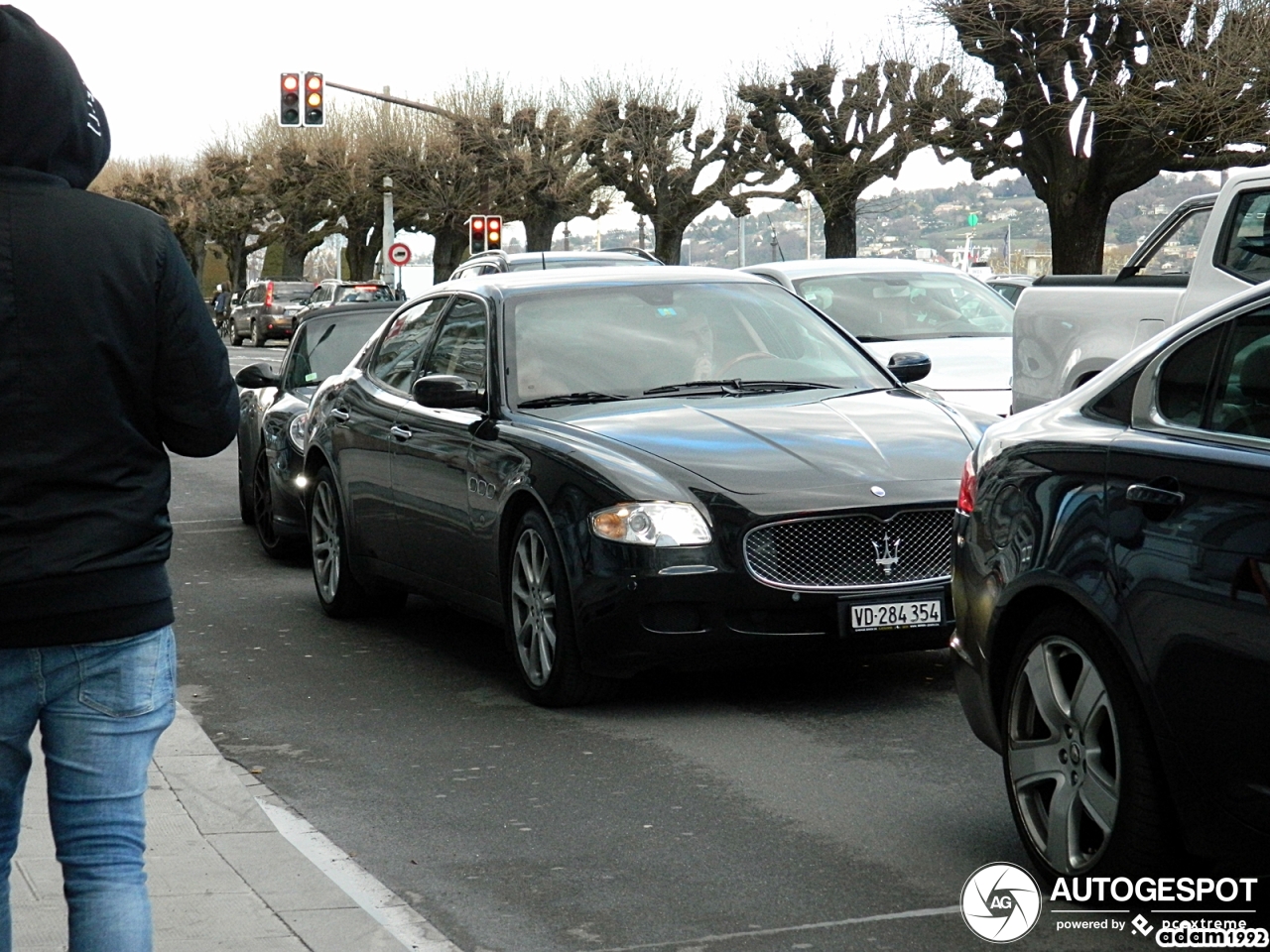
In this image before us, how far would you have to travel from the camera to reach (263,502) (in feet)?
40.4

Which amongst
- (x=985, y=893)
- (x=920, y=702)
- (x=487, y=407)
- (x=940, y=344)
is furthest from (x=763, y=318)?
(x=940, y=344)

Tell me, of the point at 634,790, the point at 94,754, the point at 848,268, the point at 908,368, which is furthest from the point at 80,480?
the point at 848,268

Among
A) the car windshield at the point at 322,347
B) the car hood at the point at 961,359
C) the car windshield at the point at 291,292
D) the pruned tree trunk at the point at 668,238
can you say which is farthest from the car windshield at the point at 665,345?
the car windshield at the point at 291,292

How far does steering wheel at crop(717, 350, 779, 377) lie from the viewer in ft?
26.9

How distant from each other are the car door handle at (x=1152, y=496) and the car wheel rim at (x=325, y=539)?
5.84 meters

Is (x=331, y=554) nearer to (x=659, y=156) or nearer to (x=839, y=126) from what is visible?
(x=839, y=126)

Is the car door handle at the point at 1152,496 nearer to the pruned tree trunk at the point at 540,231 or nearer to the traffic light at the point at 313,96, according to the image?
the traffic light at the point at 313,96

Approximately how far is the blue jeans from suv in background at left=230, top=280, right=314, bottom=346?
56.5 metres

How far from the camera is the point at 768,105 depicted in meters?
42.7

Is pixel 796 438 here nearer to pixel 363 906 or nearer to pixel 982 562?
pixel 982 562

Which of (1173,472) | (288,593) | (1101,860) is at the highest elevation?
(1173,472)

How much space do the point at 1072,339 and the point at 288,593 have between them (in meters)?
5.16

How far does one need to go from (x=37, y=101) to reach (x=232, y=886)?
2228 millimetres

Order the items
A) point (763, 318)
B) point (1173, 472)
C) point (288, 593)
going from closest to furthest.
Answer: point (1173, 472)
point (763, 318)
point (288, 593)
